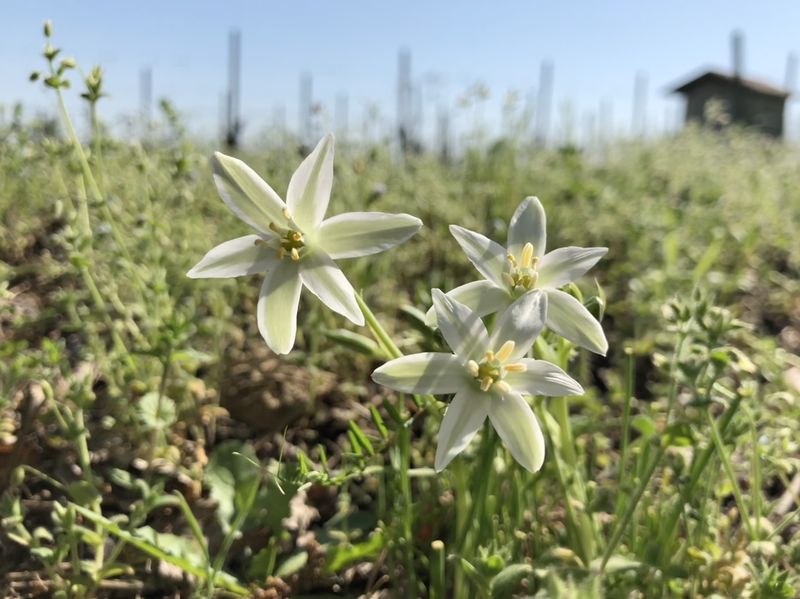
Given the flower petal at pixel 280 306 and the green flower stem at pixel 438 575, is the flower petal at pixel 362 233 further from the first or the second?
the green flower stem at pixel 438 575

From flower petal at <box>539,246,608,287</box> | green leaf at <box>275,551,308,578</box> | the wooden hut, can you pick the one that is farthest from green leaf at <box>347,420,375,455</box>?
the wooden hut

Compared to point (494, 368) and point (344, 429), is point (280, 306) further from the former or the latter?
point (344, 429)

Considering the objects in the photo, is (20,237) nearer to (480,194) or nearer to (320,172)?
(480,194)

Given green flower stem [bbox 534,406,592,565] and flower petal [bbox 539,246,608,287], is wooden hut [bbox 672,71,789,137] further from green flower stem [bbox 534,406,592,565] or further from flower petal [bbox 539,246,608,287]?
flower petal [bbox 539,246,608,287]

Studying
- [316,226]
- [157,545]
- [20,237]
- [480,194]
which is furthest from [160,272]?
[480,194]

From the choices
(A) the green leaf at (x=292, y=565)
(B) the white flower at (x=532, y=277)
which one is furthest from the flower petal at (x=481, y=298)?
(A) the green leaf at (x=292, y=565)
